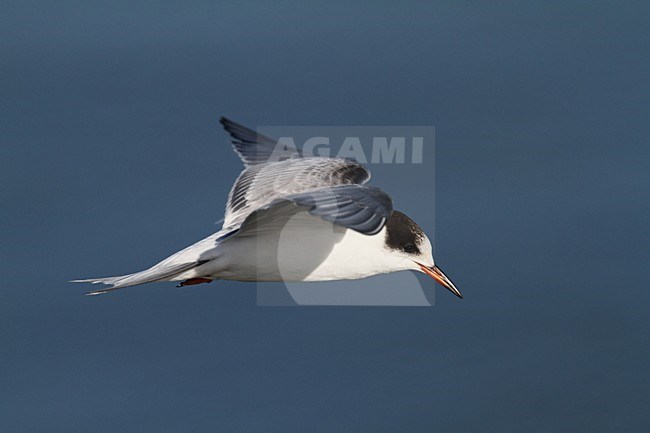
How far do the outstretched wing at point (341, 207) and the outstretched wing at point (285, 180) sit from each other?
850 millimetres

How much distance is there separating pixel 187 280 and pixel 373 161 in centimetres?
384

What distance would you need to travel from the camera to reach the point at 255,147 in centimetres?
1020

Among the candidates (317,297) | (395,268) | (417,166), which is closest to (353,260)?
(395,268)

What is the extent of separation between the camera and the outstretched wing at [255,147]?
10.1 m

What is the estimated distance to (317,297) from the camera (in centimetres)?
1170

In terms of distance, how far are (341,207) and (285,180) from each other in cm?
209

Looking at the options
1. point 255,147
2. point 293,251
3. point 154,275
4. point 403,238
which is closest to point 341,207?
point 293,251

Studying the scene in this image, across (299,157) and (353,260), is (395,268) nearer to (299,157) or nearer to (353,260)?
(353,260)

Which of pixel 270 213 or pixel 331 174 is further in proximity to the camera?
pixel 331 174

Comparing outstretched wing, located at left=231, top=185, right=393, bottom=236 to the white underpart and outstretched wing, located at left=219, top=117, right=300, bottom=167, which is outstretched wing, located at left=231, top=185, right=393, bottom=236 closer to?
the white underpart

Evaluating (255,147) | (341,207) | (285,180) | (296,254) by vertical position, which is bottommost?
(296,254)

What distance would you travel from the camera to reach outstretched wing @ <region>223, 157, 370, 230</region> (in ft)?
30.2

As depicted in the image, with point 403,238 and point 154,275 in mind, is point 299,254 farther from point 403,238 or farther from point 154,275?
point 154,275

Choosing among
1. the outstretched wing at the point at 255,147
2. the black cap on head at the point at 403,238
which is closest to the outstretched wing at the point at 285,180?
the outstretched wing at the point at 255,147
